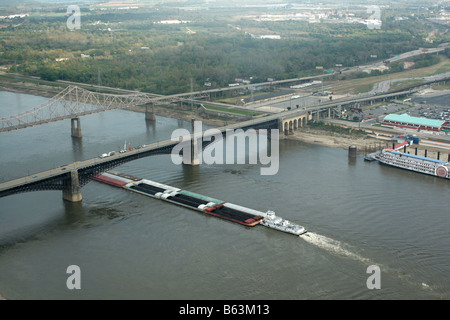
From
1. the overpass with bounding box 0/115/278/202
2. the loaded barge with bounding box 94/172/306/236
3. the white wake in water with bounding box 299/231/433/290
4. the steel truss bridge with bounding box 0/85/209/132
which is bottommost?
the white wake in water with bounding box 299/231/433/290

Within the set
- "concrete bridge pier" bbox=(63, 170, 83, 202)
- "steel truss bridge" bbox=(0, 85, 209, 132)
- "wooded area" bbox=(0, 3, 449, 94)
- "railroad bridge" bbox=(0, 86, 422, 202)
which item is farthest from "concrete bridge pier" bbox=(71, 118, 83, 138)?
"wooded area" bbox=(0, 3, 449, 94)

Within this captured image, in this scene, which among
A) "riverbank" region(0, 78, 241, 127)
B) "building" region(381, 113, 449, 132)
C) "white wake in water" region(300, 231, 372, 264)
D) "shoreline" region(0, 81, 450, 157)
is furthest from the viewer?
"riverbank" region(0, 78, 241, 127)

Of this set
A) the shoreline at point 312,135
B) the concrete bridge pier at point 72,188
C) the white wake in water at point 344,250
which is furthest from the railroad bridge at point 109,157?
the white wake in water at point 344,250

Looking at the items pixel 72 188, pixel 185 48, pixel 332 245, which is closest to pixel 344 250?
pixel 332 245

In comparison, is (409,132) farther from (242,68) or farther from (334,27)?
(334,27)

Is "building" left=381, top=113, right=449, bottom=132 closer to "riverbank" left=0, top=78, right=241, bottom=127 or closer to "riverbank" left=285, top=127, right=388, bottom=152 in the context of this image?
"riverbank" left=285, top=127, right=388, bottom=152

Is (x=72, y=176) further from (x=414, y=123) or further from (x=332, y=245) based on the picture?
(x=414, y=123)

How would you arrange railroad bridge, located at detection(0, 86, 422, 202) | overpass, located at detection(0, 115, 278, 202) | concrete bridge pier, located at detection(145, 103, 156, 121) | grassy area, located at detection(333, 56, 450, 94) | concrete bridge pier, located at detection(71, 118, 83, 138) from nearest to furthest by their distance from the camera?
1. overpass, located at detection(0, 115, 278, 202)
2. railroad bridge, located at detection(0, 86, 422, 202)
3. concrete bridge pier, located at detection(71, 118, 83, 138)
4. concrete bridge pier, located at detection(145, 103, 156, 121)
5. grassy area, located at detection(333, 56, 450, 94)
